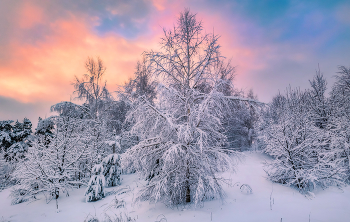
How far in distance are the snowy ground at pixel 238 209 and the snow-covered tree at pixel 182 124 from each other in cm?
54

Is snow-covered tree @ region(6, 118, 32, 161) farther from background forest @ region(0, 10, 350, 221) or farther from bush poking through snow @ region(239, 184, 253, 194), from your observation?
bush poking through snow @ region(239, 184, 253, 194)

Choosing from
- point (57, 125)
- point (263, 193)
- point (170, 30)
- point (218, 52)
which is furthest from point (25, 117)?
point (263, 193)

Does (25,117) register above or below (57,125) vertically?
above

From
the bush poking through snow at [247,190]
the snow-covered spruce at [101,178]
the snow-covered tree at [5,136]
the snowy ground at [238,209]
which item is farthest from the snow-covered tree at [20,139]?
the bush poking through snow at [247,190]

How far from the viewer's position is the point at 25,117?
20.6m

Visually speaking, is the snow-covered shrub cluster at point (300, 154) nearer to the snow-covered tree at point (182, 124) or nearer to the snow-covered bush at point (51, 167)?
the snow-covered tree at point (182, 124)

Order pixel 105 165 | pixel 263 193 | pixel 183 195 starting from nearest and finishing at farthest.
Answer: pixel 183 195
pixel 263 193
pixel 105 165

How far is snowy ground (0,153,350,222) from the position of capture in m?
4.68

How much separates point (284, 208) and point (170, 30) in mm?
7994

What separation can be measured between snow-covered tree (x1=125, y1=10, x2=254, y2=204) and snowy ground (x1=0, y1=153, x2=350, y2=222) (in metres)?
0.54

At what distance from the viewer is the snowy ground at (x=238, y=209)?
4680 millimetres

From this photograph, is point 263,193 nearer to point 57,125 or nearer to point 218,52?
point 218,52

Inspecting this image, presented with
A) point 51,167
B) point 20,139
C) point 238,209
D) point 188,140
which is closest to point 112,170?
point 51,167

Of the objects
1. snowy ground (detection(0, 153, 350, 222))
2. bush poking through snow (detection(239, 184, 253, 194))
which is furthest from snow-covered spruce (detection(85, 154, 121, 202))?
bush poking through snow (detection(239, 184, 253, 194))
